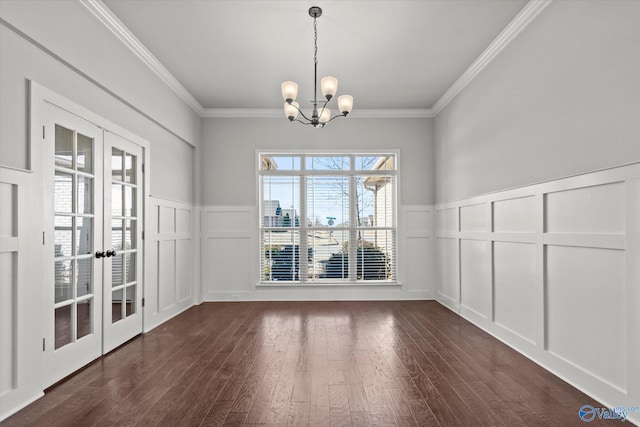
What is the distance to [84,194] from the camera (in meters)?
3.15

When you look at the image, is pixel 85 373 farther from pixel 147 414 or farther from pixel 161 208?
pixel 161 208

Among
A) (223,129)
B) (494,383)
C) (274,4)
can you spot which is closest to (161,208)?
(223,129)

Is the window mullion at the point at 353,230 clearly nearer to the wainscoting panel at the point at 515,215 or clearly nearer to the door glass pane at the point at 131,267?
the wainscoting panel at the point at 515,215

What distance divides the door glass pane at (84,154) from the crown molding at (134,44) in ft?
3.36

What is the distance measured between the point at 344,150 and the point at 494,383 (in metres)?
4.02

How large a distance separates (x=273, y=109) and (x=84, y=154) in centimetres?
319

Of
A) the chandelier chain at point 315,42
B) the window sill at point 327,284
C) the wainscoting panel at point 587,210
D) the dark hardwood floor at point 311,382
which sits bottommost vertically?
the dark hardwood floor at point 311,382

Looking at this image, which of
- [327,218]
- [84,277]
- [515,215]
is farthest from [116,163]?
[515,215]

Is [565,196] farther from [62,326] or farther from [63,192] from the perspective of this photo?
[62,326]

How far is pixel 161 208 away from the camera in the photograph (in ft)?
15.1

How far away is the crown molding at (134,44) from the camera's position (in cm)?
311

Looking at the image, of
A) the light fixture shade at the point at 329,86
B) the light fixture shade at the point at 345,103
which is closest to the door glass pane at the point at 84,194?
the light fixture shade at the point at 329,86

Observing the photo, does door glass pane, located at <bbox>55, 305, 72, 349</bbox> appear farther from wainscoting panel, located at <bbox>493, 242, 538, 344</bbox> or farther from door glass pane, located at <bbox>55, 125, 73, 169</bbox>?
wainscoting panel, located at <bbox>493, 242, 538, 344</bbox>

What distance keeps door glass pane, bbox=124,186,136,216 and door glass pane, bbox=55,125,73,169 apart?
0.87 metres
